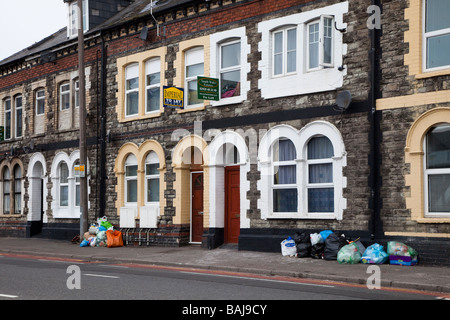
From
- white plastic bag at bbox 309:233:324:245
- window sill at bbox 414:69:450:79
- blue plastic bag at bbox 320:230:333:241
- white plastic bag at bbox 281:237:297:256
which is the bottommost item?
white plastic bag at bbox 281:237:297:256

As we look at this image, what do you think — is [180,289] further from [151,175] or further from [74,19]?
[74,19]

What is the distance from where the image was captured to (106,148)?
24719 millimetres

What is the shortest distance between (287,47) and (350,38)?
2.24 m

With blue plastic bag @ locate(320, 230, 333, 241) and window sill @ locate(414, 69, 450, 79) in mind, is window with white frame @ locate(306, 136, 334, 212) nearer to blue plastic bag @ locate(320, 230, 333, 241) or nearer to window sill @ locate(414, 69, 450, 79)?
blue plastic bag @ locate(320, 230, 333, 241)

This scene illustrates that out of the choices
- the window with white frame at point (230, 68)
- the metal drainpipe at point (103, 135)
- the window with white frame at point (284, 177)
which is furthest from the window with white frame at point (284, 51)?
the metal drainpipe at point (103, 135)

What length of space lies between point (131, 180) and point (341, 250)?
1026 cm

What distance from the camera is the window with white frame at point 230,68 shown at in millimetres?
Result: 20148

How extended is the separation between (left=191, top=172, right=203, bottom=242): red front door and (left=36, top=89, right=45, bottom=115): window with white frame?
1003 centimetres

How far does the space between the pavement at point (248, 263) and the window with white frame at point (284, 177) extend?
4.76 feet

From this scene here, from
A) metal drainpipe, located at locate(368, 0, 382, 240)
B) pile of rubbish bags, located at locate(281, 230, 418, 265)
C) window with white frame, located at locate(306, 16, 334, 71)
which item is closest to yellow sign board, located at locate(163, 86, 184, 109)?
window with white frame, located at locate(306, 16, 334, 71)

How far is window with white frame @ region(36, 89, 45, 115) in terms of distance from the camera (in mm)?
28641

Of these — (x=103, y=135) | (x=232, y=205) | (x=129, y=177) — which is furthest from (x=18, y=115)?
(x=232, y=205)

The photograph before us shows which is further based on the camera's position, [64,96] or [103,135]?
[64,96]

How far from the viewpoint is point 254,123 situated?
63.3ft
